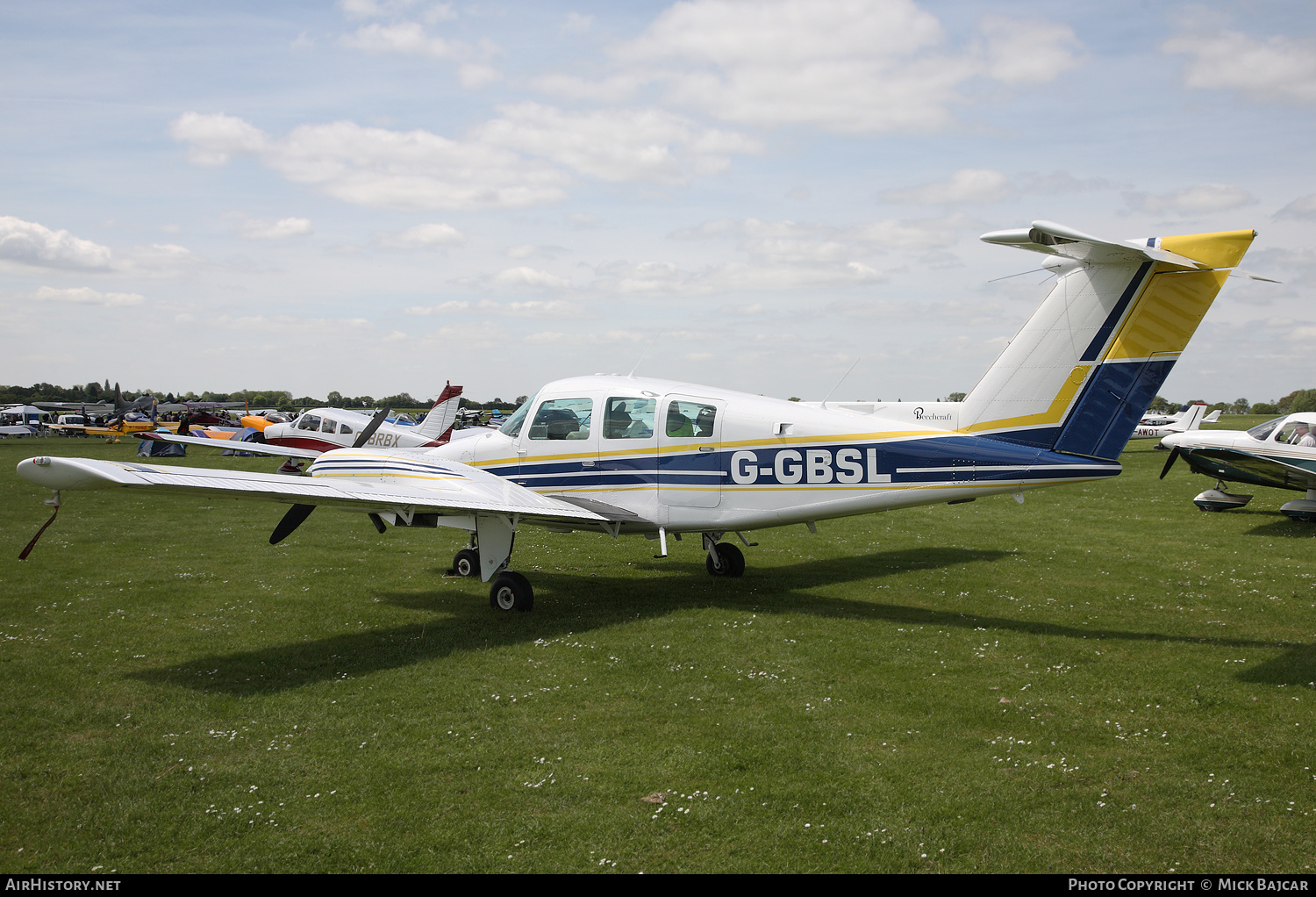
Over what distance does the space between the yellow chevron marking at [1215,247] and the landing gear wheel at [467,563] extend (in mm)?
9458

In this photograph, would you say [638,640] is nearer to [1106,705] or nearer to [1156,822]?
[1106,705]

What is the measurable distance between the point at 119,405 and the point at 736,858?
62803mm

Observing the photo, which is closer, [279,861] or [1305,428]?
[279,861]

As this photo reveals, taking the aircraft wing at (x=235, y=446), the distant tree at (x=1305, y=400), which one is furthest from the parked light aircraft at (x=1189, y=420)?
the distant tree at (x=1305, y=400)

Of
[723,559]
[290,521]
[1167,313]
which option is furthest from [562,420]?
[1167,313]

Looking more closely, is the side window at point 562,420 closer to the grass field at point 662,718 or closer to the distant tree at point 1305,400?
the grass field at point 662,718

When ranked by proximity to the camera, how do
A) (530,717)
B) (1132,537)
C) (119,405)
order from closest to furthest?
(530,717) < (1132,537) < (119,405)

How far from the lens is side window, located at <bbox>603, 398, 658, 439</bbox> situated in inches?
418

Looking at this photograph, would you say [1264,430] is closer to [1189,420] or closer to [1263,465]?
[1263,465]

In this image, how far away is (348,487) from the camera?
9.17m

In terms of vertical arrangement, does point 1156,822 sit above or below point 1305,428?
below

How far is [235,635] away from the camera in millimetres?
8781

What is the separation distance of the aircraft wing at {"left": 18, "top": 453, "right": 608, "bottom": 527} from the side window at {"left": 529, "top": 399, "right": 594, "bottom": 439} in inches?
34.9

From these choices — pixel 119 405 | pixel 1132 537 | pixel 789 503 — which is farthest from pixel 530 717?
pixel 119 405
